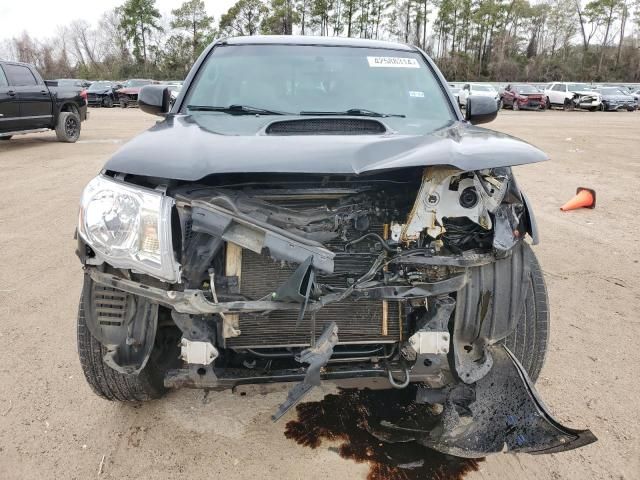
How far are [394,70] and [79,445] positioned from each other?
266 centimetres

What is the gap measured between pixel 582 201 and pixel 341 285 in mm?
5297

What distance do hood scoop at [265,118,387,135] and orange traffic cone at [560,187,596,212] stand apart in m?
4.50

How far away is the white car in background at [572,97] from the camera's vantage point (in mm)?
27266

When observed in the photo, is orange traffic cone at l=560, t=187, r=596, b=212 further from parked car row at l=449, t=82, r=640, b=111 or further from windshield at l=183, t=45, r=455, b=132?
parked car row at l=449, t=82, r=640, b=111

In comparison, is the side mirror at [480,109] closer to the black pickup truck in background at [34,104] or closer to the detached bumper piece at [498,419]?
the detached bumper piece at [498,419]

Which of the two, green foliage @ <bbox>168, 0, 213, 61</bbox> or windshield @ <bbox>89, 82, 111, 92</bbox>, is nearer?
windshield @ <bbox>89, 82, 111, 92</bbox>

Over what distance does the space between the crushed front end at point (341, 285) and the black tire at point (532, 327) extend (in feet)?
0.70

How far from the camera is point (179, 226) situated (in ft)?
6.23

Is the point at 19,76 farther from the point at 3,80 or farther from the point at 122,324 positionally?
the point at 122,324

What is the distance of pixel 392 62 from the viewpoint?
3.26 m

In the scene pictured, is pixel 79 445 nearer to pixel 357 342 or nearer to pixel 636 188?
pixel 357 342

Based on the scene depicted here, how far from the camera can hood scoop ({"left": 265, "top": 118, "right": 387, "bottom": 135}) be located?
240cm

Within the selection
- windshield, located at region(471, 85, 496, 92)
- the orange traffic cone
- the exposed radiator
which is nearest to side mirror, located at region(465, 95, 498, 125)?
the exposed radiator

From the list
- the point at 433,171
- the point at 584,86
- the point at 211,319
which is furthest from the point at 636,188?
the point at 584,86
